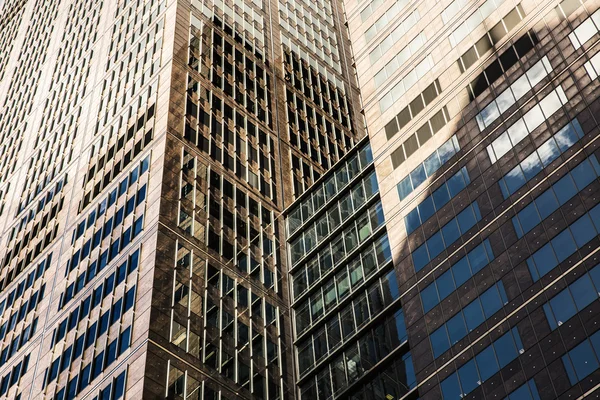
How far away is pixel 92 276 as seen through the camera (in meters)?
69.4

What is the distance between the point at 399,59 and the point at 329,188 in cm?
1203

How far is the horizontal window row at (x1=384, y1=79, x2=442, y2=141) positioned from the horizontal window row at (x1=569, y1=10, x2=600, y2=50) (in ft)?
34.8

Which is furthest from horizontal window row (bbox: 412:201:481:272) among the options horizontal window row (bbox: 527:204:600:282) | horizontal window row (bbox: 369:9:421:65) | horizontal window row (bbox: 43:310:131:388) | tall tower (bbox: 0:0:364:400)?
horizontal window row (bbox: 369:9:421:65)

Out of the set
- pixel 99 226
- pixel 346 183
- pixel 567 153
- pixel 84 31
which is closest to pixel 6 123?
pixel 84 31

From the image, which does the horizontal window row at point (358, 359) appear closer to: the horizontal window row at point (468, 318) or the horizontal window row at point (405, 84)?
the horizontal window row at point (468, 318)

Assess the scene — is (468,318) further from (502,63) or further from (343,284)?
(502,63)

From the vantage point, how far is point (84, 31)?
357 ft

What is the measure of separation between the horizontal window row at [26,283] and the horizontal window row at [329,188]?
21.0m

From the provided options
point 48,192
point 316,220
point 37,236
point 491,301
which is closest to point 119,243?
point 316,220

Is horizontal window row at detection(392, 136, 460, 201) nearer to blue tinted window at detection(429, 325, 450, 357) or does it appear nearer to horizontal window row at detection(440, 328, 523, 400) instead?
blue tinted window at detection(429, 325, 450, 357)

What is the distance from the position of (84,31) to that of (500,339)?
7526cm

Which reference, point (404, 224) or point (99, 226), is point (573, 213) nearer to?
point (404, 224)

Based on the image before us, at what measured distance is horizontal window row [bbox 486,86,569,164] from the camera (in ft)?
182

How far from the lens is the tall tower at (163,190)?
61.9 meters
